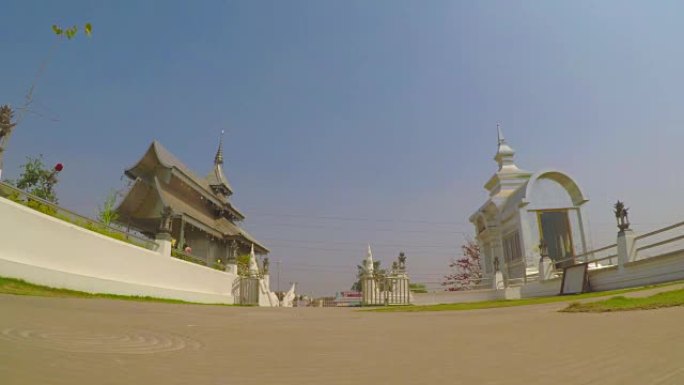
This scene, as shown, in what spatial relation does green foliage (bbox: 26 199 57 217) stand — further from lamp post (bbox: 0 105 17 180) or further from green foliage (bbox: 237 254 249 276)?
green foliage (bbox: 237 254 249 276)

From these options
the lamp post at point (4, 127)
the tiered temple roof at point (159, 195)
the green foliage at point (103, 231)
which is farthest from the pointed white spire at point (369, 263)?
the lamp post at point (4, 127)

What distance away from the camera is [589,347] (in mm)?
2764

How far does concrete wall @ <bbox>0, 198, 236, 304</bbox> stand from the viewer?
817 cm

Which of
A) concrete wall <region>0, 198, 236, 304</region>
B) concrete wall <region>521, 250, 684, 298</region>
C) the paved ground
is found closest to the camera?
the paved ground

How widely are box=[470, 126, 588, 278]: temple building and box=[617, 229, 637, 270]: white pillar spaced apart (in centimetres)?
430

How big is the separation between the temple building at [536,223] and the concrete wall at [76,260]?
14692mm

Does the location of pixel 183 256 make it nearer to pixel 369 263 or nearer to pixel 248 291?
pixel 248 291

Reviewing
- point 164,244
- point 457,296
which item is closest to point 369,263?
point 457,296

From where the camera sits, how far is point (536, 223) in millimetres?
19047

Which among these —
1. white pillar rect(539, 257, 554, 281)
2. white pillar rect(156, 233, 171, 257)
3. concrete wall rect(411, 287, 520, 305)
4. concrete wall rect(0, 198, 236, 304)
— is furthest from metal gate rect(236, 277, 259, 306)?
white pillar rect(539, 257, 554, 281)

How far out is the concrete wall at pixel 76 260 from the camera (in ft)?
26.8

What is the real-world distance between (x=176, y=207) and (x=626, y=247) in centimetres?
1824

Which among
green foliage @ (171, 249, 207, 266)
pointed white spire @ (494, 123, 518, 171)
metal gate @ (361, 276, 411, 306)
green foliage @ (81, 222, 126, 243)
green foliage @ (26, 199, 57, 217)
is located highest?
pointed white spire @ (494, 123, 518, 171)

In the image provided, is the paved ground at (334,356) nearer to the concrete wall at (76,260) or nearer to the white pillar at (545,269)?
the concrete wall at (76,260)
